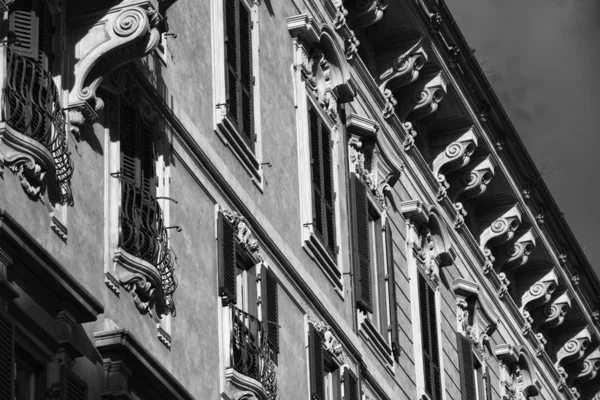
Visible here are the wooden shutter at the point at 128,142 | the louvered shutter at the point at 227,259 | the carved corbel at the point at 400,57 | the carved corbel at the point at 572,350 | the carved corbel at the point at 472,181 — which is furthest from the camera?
the carved corbel at the point at 572,350

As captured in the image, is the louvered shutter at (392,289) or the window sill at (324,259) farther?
the louvered shutter at (392,289)

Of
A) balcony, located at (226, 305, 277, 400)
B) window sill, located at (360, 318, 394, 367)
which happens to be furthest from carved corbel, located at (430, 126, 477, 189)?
balcony, located at (226, 305, 277, 400)

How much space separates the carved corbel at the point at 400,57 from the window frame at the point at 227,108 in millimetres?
7238

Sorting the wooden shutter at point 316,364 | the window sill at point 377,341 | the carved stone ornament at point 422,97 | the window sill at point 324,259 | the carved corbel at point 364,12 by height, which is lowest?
the wooden shutter at point 316,364

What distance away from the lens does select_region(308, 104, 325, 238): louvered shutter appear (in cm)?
2381

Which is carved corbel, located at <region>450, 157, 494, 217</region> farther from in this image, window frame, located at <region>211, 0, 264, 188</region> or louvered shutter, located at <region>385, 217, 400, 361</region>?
window frame, located at <region>211, 0, 264, 188</region>

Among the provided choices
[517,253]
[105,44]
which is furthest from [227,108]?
[517,253]

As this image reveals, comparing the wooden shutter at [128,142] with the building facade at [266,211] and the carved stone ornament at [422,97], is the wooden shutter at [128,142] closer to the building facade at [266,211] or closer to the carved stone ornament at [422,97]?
the building facade at [266,211]

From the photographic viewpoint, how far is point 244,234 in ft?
67.7

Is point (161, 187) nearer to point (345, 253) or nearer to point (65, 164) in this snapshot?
point (65, 164)

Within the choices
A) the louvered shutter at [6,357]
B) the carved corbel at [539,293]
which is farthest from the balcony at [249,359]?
the carved corbel at [539,293]

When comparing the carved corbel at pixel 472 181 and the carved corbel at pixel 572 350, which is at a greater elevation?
the carved corbel at pixel 472 181

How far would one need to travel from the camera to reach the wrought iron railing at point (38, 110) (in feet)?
51.0

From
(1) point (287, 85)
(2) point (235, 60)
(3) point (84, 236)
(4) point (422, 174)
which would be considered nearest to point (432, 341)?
(4) point (422, 174)
